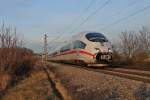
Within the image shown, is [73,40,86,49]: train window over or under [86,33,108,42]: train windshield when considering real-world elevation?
under

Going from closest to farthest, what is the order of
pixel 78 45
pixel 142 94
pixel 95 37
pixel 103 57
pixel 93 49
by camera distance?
1. pixel 142 94
2. pixel 103 57
3. pixel 93 49
4. pixel 95 37
5. pixel 78 45

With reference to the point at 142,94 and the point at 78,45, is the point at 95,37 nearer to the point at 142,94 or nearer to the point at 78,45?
the point at 78,45

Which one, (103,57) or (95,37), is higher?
(95,37)

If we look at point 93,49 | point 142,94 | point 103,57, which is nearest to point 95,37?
point 93,49

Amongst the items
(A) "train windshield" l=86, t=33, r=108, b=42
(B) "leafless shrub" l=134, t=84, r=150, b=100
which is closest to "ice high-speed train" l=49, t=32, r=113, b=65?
(A) "train windshield" l=86, t=33, r=108, b=42

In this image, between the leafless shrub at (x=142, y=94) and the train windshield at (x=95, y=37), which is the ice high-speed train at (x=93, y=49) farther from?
the leafless shrub at (x=142, y=94)

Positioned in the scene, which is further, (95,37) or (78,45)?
(78,45)

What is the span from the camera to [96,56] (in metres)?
25.8

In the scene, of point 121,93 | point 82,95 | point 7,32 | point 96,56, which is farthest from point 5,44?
point 121,93

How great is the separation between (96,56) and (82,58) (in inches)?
72.0

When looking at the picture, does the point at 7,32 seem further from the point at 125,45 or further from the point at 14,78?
the point at 125,45

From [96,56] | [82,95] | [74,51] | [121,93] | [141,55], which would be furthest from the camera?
[141,55]

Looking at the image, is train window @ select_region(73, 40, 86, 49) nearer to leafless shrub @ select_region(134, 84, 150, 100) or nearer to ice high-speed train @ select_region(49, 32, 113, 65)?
ice high-speed train @ select_region(49, 32, 113, 65)

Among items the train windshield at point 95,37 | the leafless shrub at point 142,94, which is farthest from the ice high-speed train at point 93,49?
the leafless shrub at point 142,94
